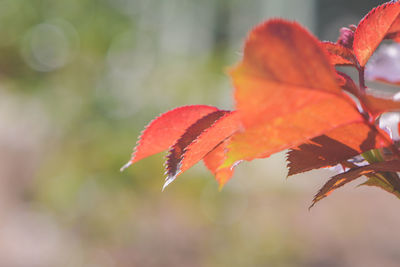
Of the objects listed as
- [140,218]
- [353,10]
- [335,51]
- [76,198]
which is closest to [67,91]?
[76,198]

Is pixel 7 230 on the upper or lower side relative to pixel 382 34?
lower

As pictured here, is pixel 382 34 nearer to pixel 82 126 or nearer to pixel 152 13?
pixel 82 126

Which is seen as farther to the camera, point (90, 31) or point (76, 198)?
point (90, 31)

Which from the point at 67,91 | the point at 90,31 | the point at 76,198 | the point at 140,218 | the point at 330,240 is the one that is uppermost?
the point at 90,31

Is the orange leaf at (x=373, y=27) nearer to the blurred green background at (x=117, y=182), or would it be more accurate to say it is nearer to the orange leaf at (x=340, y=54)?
the orange leaf at (x=340, y=54)

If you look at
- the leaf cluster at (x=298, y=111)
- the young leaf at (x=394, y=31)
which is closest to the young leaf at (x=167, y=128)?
the leaf cluster at (x=298, y=111)

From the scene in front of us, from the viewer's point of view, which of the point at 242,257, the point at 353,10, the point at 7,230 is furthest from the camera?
the point at 353,10
